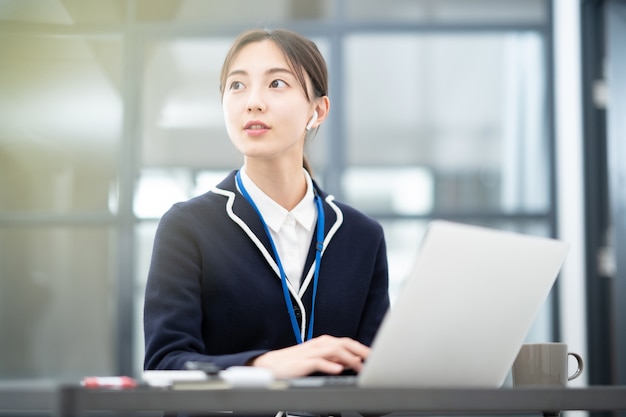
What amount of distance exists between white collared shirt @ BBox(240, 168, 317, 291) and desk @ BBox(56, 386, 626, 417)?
75 cm

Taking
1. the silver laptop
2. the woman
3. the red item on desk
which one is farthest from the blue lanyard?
the red item on desk

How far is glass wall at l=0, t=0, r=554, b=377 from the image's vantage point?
17.7ft

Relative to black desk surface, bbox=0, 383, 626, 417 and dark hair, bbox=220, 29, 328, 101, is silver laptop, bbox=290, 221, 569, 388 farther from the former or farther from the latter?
dark hair, bbox=220, 29, 328, 101

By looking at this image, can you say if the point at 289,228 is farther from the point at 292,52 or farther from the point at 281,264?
the point at 292,52

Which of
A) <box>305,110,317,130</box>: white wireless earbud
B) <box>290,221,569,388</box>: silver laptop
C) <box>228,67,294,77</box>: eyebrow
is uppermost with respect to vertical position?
<box>228,67,294,77</box>: eyebrow

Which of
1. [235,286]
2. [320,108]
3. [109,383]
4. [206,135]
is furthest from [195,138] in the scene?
[109,383]

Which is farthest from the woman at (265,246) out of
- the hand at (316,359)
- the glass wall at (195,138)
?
the glass wall at (195,138)

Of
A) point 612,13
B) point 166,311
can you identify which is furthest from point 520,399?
point 612,13

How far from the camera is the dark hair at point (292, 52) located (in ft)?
5.76

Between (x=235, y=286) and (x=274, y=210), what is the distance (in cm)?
18

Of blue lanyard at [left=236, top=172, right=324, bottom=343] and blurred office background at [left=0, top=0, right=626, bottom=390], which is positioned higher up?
blurred office background at [left=0, top=0, right=626, bottom=390]

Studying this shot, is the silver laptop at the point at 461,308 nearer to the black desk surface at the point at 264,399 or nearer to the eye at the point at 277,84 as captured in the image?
the black desk surface at the point at 264,399

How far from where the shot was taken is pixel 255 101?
164 centimetres

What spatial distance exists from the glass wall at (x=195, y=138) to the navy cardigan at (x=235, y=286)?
3.51 m
